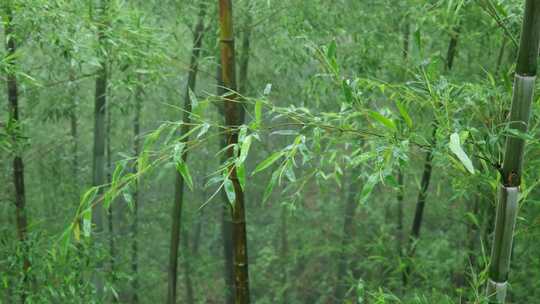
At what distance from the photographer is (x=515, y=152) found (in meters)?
1.38

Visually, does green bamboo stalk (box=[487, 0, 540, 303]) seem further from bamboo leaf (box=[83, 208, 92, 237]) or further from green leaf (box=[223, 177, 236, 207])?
bamboo leaf (box=[83, 208, 92, 237])

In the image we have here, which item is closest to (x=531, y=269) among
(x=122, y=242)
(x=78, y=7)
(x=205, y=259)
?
(x=78, y=7)

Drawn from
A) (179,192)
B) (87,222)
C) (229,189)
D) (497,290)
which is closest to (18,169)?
(179,192)

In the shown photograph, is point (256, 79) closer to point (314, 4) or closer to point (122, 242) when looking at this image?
point (314, 4)

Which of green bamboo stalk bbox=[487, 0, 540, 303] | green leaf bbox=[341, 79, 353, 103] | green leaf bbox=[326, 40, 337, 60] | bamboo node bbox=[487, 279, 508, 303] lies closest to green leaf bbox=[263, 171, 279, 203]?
green leaf bbox=[341, 79, 353, 103]

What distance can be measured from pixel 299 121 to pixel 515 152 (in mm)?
552

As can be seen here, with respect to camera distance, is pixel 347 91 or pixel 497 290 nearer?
pixel 347 91

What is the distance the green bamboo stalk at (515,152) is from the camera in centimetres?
131

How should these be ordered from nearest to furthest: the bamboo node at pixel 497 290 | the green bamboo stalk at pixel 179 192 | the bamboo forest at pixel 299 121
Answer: the bamboo forest at pixel 299 121
the bamboo node at pixel 497 290
the green bamboo stalk at pixel 179 192

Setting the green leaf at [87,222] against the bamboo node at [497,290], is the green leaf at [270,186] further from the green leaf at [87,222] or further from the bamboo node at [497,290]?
the bamboo node at [497,290]

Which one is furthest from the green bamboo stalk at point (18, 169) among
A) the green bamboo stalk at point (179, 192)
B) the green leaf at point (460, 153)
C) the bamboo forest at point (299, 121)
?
the green leaf at point (460, 153)

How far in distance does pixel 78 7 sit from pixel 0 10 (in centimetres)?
39

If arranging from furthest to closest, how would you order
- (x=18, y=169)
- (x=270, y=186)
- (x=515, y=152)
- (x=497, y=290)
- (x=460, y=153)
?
1. (x=18, y=169)
2. (x=497, y=290)
3. (x=515, y=152)
4. (x=270, y=186)
5. (x=460, y=153)

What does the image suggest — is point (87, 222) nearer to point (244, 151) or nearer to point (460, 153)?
point (244, 151)
